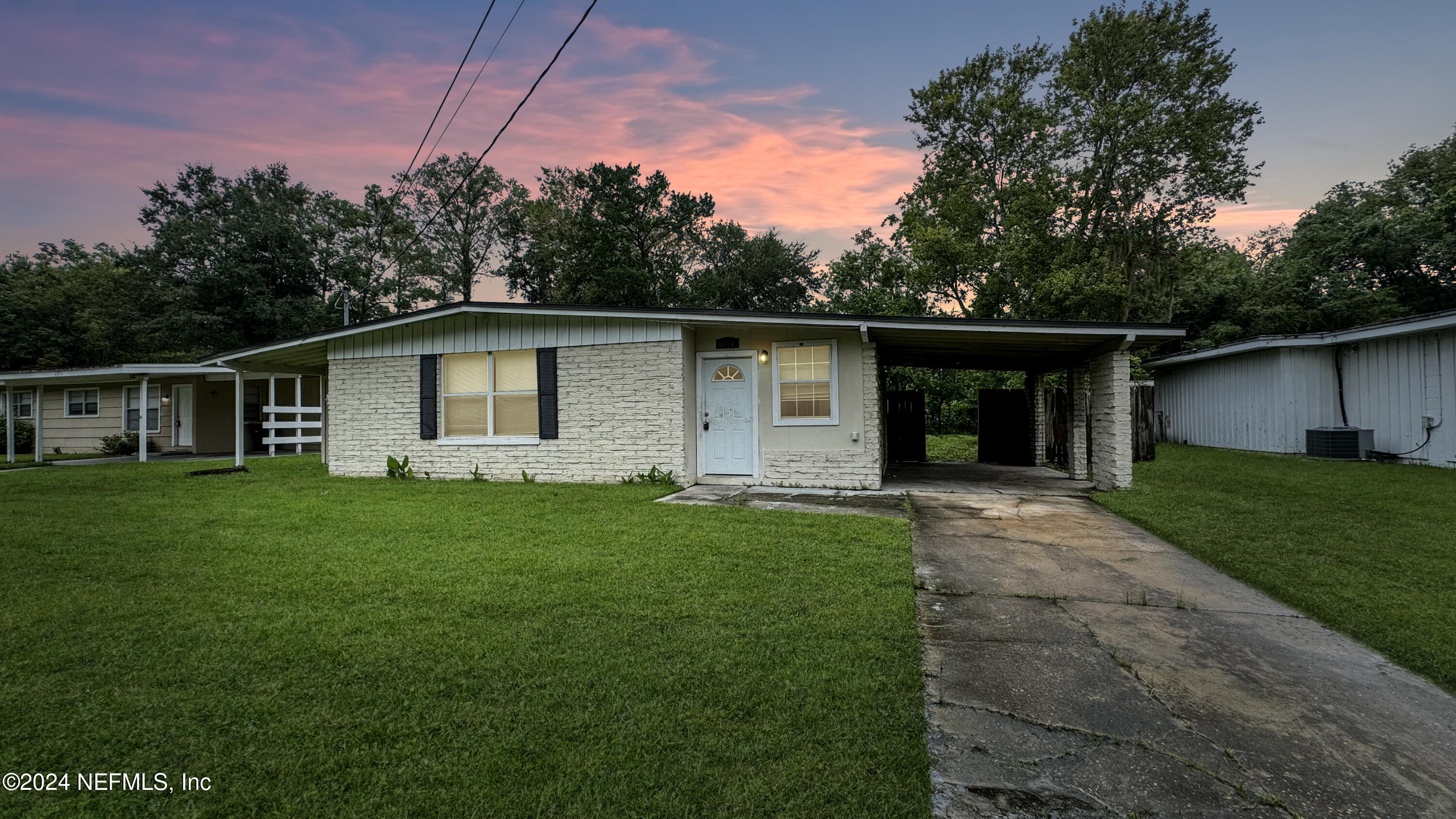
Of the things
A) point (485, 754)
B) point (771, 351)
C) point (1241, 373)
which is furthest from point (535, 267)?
point (485, 754)

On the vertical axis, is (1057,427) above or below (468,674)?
above

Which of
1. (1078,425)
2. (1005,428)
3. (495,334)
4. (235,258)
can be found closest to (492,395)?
(495,334)

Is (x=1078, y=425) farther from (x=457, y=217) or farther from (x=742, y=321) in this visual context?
(x=457, y=217)

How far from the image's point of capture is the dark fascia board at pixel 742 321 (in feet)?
23.6

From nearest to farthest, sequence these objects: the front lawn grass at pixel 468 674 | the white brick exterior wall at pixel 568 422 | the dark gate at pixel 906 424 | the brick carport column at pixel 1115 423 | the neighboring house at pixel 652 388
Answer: the front lawn grass at pixel 468 674 < the brick carport column at pixel 1115 423 < the neighboring house at pixel 652 388 < the white brick exterior wall at pixel 568 422 < the dark gate at pixel 906 424

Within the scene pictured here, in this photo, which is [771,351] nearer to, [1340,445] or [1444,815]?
[1444,815]

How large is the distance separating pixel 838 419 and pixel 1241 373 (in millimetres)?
11724

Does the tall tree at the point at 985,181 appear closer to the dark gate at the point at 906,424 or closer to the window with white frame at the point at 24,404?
the dark gate at the point at 906,424

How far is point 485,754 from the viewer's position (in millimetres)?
1894

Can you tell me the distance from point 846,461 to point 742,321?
2.55 m

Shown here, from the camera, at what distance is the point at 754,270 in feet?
102

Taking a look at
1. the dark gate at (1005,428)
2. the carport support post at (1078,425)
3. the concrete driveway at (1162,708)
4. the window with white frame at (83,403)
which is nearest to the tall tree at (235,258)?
the window with white frame at (83,403)

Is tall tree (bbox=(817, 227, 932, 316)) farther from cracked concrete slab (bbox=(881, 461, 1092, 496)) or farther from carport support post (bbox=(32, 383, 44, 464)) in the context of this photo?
carport support post (bbox=(32, 383, 44, 464))

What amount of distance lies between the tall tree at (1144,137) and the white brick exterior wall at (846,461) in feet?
50.5
